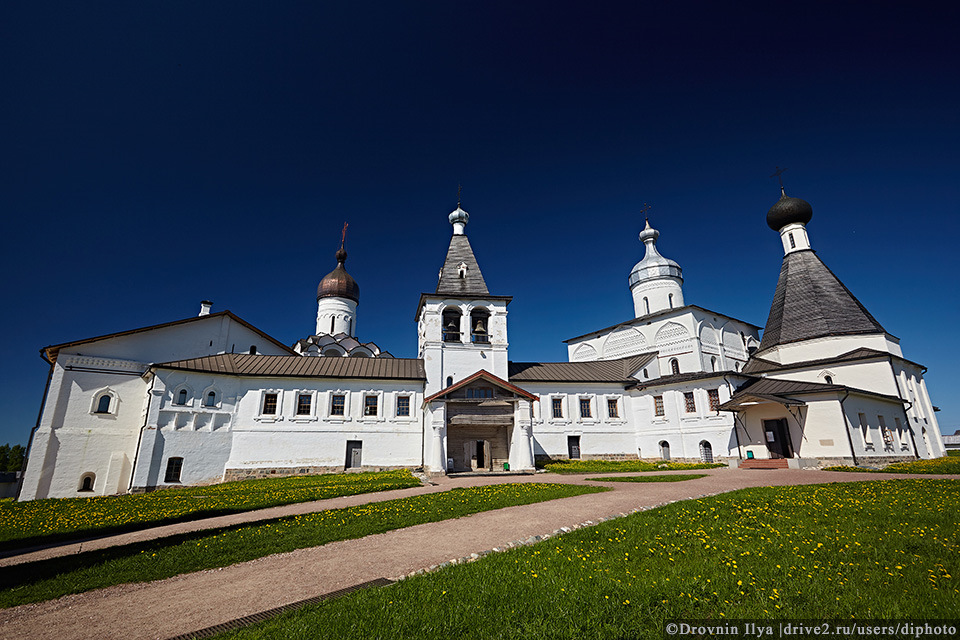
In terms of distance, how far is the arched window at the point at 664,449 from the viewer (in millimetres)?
30331

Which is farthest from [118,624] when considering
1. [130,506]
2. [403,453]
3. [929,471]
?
[929,471]

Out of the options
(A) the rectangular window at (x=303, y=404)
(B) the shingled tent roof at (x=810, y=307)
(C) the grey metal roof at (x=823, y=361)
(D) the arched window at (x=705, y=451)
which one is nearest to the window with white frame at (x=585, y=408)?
(D) the arched window at (x=705, y=451)

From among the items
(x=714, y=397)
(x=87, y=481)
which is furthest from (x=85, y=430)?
(x=714, y=397)

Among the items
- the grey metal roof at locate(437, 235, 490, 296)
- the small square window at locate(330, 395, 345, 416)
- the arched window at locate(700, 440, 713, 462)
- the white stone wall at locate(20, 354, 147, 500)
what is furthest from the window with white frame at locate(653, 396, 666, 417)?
the white stone wall at locate(20, 354, 147, 500)

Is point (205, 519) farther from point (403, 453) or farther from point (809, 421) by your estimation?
point (809, 421)

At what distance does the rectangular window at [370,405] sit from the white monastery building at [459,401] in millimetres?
66

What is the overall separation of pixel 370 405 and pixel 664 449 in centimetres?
2010

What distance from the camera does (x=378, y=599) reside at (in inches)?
194

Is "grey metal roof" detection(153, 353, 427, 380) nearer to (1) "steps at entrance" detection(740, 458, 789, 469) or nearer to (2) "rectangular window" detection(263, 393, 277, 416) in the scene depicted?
(2) "rectangular window" detection(263, 393, 277, 416)

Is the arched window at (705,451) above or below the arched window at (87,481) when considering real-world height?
above

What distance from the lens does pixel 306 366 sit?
29.8 meters

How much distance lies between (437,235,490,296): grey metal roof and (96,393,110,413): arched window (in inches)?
804

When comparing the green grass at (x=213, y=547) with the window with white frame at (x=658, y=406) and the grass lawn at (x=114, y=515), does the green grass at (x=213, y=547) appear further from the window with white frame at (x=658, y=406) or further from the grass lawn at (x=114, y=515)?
the window with white frame at (x=658, y=406)

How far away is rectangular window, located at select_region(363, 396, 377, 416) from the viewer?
2905cm
